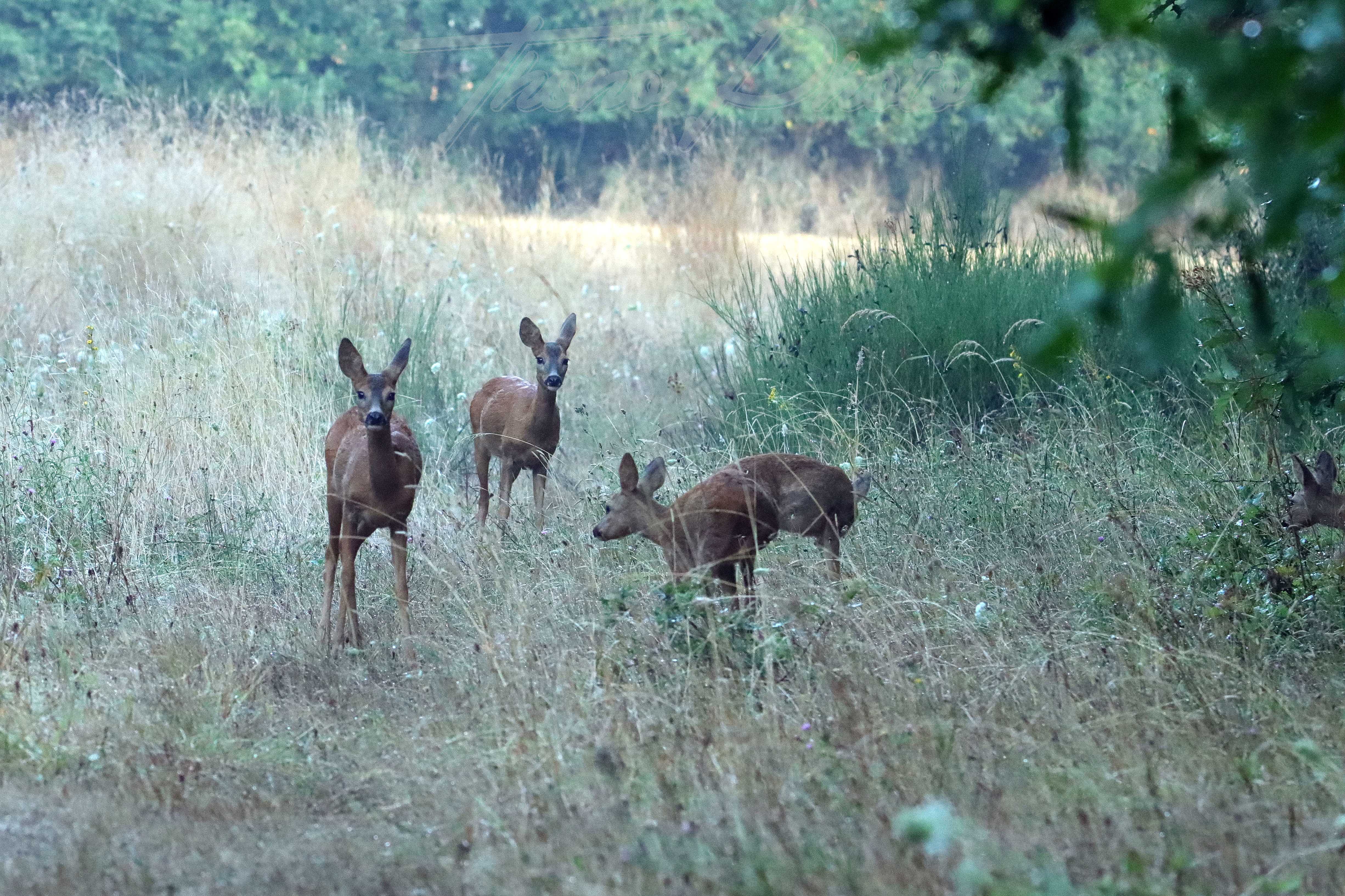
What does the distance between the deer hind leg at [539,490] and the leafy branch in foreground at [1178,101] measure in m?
4.55

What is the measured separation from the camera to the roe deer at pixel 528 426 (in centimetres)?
726

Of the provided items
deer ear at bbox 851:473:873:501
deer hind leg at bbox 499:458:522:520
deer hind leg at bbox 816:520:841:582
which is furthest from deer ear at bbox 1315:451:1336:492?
deer hind leg at bbox 499:458:522:520

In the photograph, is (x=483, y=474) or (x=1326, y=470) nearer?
(x=1326, y=470)

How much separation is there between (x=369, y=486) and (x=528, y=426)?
202cm

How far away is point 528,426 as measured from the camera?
7402 mm

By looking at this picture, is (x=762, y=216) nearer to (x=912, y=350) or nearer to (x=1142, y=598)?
(x=912, y=350)

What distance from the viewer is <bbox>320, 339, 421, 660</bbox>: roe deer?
5.35m

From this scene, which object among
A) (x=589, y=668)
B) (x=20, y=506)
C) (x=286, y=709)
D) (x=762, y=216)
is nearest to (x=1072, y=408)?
(x=589, y=668)

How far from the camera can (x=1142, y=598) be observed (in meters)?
4.86

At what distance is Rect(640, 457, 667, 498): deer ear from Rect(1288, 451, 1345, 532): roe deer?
2214mm

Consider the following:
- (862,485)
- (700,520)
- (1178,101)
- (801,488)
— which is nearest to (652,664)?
(700,520)

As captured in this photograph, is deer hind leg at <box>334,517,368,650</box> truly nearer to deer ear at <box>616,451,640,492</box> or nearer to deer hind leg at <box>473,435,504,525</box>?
deer ear at <box>616,451,640,492</box>

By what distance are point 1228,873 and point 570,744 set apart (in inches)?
69.1

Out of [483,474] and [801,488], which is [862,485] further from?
[483,474]
